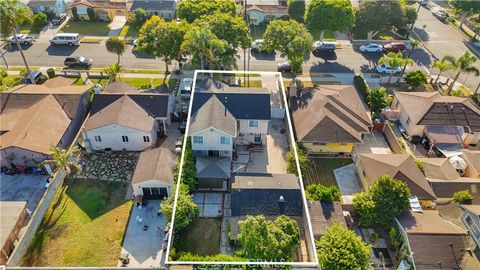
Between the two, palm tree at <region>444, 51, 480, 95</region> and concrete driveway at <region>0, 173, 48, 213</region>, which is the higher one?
palm tree at <region>444, 51, 480, 95</region>

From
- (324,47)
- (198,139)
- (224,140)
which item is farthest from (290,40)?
(198,139)

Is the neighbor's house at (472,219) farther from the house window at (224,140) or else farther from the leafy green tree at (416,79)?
the leafy green tree at (416,79)

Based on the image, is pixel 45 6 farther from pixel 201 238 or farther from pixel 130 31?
pixel 201 238

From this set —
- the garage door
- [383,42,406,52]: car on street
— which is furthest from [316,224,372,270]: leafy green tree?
[383,42,406,52]: car on street

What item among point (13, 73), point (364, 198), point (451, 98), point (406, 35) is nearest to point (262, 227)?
point (364, 198)

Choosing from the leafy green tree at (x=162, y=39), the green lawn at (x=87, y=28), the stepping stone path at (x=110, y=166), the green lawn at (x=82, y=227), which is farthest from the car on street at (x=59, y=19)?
the green lawn at (x=82, y=227)

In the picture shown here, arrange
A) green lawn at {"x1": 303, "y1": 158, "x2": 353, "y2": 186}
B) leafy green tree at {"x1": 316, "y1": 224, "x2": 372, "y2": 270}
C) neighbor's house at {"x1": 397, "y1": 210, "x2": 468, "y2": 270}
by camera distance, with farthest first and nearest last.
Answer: green lawn at {"x1": 303, "y1": 158, "x2": 353, "y2": 186}
neighbor's house at {"x1": 397, "y1": 210, "x2": 468, "y2": 270}
leafy green tree at {"x1": 316, "y1": 224, "x2": 372, "y2": 270}

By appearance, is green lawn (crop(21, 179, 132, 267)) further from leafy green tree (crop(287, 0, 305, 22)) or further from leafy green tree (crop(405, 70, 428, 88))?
leafy green tree (crop(287, 0, 305, 22))
